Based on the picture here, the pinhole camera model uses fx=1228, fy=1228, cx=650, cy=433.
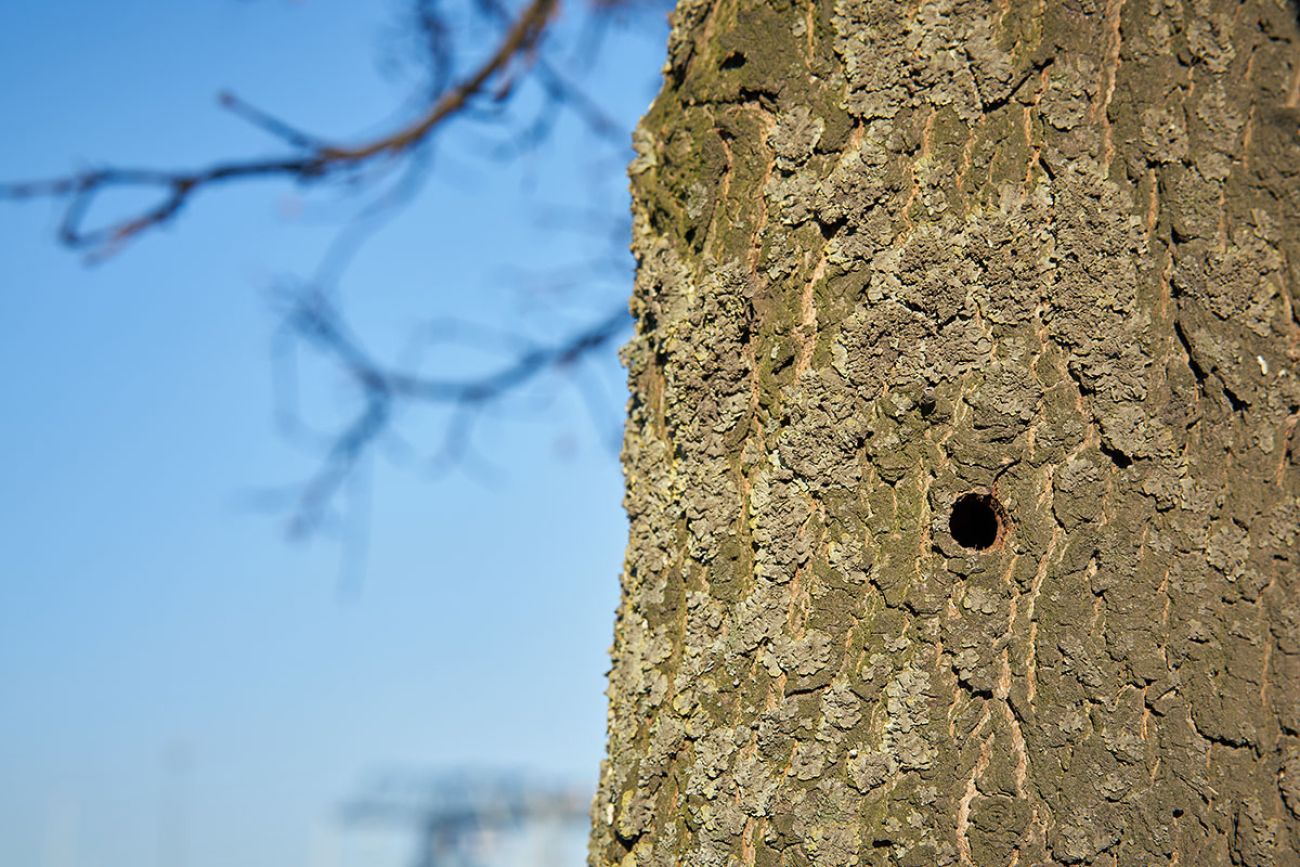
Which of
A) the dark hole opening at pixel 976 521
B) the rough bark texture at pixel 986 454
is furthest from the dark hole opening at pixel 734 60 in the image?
the dark hole opening at pixel 976 521

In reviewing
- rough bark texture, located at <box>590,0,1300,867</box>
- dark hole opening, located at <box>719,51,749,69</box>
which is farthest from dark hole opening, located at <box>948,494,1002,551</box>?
dark hole opening, located at <box>719,51,749,69</box>

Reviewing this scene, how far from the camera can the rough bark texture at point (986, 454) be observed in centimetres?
147

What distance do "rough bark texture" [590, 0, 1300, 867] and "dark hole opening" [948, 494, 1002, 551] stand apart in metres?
0.02

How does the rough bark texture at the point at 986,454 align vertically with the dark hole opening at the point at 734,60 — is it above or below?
below

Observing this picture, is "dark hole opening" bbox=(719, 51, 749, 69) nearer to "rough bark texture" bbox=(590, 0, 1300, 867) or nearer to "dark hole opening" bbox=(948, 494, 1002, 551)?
"rough bark texture" bbox=(590, 0, 1300, 867)

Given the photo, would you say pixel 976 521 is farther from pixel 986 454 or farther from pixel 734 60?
pixel 734 60

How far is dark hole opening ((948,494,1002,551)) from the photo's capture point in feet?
4.92

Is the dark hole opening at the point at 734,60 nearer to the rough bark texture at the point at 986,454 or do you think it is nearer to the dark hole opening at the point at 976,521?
the rough bark texture at the point at 986,454

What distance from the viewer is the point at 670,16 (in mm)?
1828

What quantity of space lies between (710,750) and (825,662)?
185 mm

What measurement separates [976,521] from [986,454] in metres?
0.09

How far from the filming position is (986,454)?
4.88ft

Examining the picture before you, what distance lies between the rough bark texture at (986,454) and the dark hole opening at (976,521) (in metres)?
0.02

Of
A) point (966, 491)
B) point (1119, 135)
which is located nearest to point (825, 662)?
point (966, 491)
